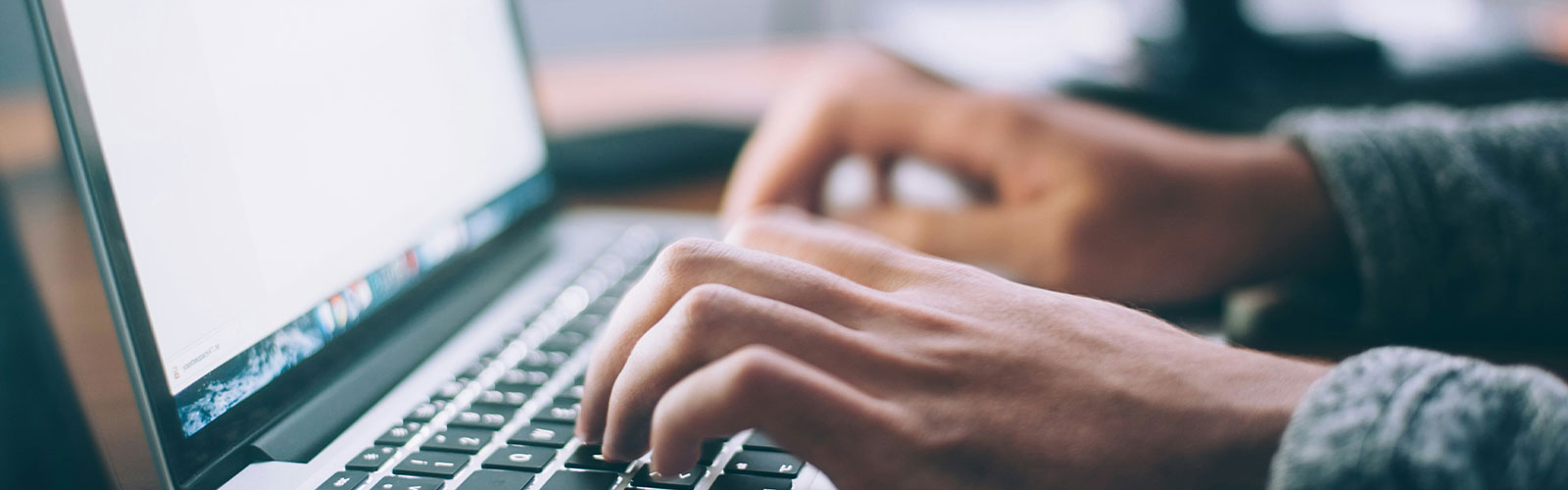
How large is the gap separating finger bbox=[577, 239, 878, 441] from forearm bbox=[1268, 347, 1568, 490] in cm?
16

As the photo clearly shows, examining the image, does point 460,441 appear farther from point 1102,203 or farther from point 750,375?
point 1102,203

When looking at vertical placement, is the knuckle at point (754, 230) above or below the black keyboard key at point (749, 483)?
above

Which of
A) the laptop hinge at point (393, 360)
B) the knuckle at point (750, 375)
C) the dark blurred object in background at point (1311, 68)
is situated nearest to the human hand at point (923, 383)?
the knuckle at point (750, 375)

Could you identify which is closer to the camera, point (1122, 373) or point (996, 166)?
point (1122, 373)

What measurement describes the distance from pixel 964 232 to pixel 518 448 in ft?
1.07

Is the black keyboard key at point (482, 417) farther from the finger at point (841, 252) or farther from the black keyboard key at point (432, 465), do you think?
the finger at point (841, 252)

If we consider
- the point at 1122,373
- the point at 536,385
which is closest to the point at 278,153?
the point at 536,385

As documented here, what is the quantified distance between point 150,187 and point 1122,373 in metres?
0.35

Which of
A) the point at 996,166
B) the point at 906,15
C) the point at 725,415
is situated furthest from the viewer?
the point at 906,15

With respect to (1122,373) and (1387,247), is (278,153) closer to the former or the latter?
(1122,373)

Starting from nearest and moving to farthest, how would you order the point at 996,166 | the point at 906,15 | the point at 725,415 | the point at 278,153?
1. the point at 725,415
2. the point at 278,153
3. the point at 996,166
4. the point at 906,15

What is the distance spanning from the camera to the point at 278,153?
1.44 ft

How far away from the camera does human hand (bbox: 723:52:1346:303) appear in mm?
587

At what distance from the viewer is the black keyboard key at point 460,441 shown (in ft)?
1.30
